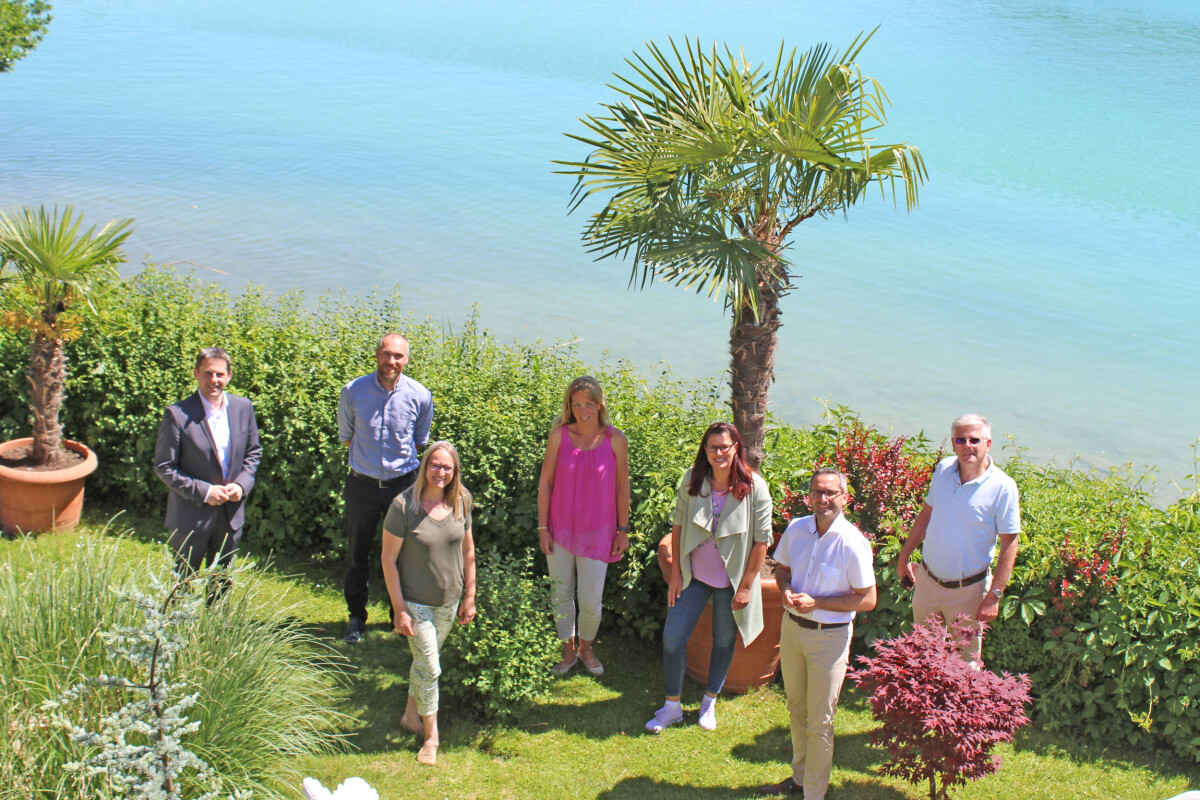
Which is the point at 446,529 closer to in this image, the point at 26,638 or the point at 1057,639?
Answer: the point at 26,638

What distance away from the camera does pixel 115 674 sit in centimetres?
476

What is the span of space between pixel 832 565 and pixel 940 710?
33.0 inches

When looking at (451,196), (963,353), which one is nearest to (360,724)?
(963,353)

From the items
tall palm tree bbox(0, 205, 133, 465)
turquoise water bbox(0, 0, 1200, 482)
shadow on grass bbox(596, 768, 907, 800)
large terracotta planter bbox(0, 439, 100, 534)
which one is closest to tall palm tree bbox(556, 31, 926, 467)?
shadow on grass bbox(596, 768, 907, 800)

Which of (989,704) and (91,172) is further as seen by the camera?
(91,172)

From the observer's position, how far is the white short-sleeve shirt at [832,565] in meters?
5.10

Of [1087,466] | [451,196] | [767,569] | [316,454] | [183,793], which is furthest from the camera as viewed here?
[451,196]

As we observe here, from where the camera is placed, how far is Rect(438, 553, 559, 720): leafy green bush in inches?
223

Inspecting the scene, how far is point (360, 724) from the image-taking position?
5.80 metres

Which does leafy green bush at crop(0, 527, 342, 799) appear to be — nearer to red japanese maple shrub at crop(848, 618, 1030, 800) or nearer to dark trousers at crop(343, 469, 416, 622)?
dark trousers at crop(343, 469, 416, 622)

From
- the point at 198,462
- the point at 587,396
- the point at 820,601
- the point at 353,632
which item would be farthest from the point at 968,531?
the point at 198,462

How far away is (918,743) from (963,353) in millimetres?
12018

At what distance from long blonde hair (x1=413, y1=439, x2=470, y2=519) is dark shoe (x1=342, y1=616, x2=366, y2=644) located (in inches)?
62.7

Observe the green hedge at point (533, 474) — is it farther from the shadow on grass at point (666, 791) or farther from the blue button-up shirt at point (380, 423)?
the shadow on grass at point (666, 791)
